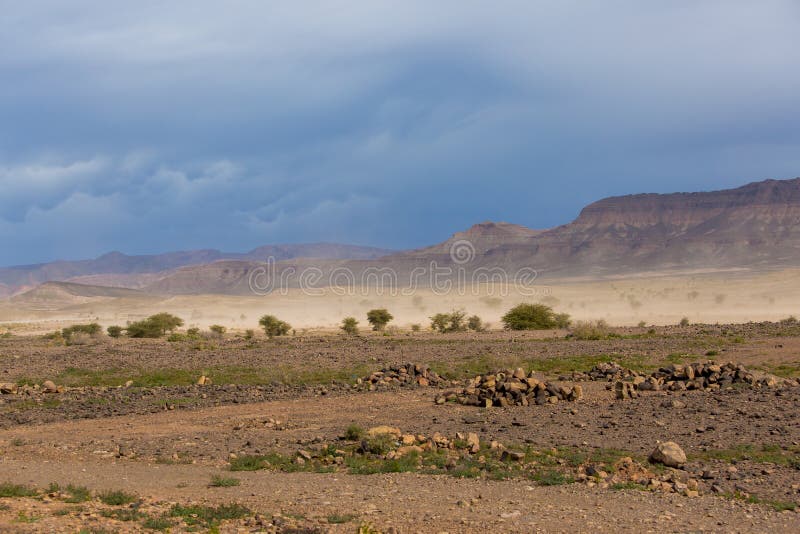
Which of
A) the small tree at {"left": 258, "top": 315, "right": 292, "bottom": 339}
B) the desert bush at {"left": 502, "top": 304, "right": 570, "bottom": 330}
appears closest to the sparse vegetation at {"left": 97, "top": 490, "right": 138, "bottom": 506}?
the desert bush at {"left": 502, "top": 304, "right": 570, "bottom": 330}

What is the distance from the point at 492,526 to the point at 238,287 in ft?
563

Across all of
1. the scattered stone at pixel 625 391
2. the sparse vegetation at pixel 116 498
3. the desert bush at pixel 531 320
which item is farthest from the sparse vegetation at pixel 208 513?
the desert bush at pixel 531 320

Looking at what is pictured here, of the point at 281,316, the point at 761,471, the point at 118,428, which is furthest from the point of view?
the point at 281,316

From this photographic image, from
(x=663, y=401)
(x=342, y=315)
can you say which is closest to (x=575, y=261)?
(x=342, y=315)

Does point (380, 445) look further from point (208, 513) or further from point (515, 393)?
point (515, 393)

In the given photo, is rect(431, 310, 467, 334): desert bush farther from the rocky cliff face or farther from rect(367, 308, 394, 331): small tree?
the rocky cliff face

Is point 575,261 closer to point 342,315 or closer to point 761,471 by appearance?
point 342,315

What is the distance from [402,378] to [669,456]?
13084mm

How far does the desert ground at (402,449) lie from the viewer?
1034 centimetres

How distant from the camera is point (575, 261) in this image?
6078 inches

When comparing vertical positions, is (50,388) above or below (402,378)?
below

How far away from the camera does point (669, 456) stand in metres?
12.9

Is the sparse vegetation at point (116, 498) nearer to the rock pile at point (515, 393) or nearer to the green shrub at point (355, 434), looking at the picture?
the green shrub at point (355, 434)

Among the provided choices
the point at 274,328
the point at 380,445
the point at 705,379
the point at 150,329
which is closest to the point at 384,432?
the point at 380,445
